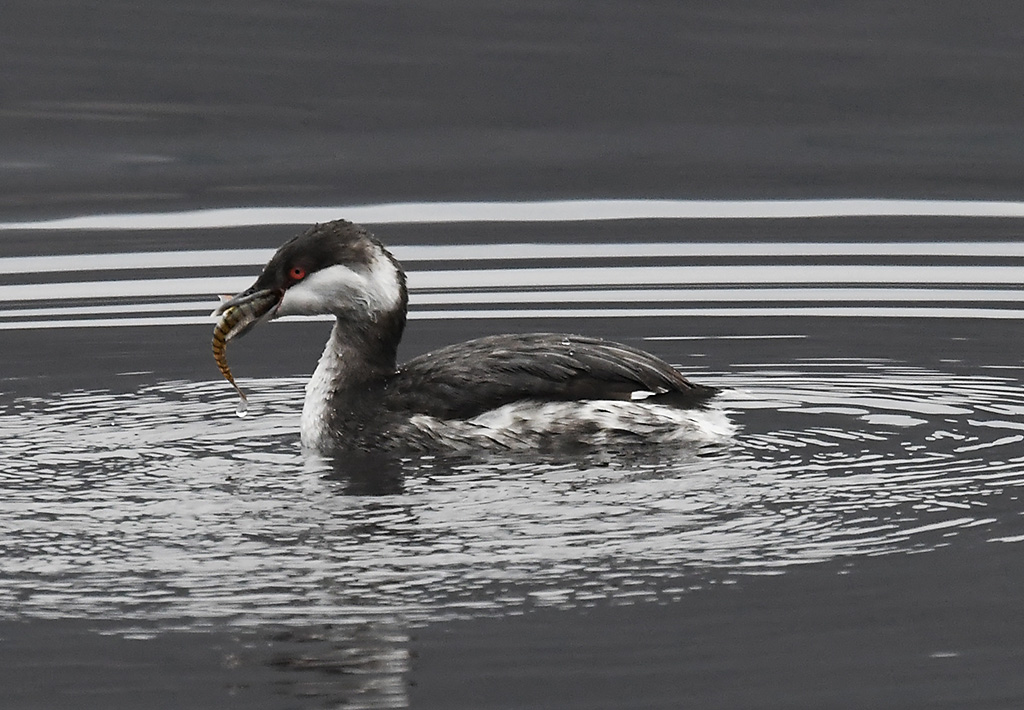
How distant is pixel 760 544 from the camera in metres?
8.77

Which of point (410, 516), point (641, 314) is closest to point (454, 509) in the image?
point (410, 516)

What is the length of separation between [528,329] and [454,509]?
14.6ft

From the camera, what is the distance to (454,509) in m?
9.41

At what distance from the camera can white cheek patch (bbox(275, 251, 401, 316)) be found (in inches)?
441

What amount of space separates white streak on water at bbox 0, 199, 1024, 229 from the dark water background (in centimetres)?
19

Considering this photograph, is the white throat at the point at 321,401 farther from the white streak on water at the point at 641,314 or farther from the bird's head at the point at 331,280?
the white streak on water at the point at 641,314

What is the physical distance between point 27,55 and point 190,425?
11.6 metres

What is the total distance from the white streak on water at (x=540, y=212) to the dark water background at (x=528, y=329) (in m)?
0.19

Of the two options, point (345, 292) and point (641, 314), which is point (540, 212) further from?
point (345, 292)

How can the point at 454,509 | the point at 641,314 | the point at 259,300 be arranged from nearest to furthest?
1. the point at 454,509
2. the point at 259,300
3. the point at 641,314

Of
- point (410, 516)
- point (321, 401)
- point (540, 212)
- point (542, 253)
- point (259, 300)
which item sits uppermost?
point (540, 212)

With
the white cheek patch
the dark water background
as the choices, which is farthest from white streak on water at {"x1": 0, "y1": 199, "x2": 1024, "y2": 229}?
the white cheek patch

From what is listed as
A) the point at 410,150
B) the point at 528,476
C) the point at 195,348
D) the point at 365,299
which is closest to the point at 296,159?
the point at 410,150

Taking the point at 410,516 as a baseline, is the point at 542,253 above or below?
above
